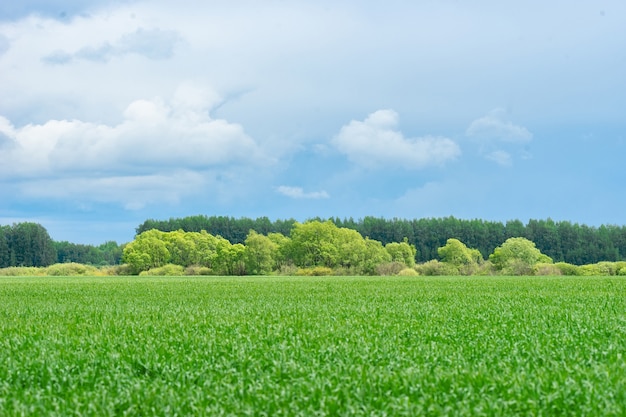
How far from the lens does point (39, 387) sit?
10.1m

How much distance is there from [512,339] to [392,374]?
4.75m

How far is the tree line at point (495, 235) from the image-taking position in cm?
16300

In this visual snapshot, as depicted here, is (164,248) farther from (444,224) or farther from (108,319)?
(108,319)

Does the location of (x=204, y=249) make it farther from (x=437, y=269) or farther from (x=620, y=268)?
(x=620, y=268)

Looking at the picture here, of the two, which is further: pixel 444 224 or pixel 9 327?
pixel 444 224

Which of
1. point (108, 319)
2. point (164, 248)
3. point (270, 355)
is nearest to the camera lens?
point (270, 355)

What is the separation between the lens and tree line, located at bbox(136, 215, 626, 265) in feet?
535

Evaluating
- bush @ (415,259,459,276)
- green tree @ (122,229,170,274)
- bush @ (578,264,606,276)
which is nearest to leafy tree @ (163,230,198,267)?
green tree @ (122,229,170,274)

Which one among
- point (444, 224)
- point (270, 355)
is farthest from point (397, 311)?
point (444, 224)

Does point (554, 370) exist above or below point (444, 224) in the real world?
below

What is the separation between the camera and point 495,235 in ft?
550

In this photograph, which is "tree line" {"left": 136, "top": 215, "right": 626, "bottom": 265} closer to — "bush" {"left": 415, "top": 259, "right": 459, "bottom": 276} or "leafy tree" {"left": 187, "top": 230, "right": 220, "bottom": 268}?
"leafy tree" {"left": 187, "top": 230, "right": 220, "bottom": 268}

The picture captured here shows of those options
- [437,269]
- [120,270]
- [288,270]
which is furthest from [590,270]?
[120,270]

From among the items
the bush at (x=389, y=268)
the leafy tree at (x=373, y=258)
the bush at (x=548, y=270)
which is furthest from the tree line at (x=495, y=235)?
the bush at (x=548, y=270)
